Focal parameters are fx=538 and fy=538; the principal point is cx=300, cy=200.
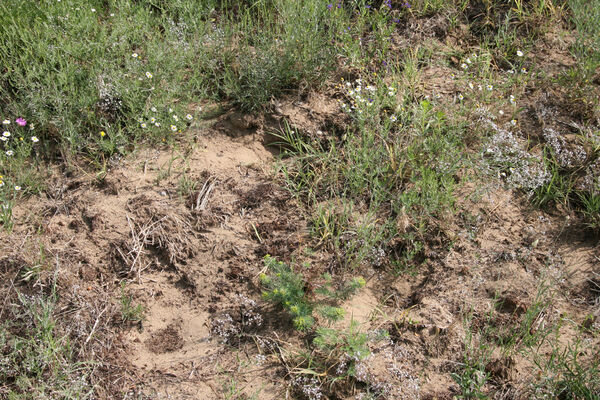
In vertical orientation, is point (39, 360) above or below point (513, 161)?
below

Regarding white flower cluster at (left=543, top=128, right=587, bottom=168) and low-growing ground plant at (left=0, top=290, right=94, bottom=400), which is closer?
low-growing ground plant at (left=0, top=290, right=94, bottom=400)

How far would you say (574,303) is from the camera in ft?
10.7

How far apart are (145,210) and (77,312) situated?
2.64ft

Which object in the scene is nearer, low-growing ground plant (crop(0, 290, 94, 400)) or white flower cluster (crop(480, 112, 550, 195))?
low-growing ground plant (crop(0, 290, 94, 400))

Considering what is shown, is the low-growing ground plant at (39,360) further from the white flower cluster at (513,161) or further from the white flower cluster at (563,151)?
the white flower cluster at (563,151)

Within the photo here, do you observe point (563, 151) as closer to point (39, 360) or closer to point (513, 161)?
point (513, 161)

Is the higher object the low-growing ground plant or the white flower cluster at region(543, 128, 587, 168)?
the white flower cluster at region(543, 128, 587, 168)

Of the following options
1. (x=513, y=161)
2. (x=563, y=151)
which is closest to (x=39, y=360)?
(x=513, y=161)

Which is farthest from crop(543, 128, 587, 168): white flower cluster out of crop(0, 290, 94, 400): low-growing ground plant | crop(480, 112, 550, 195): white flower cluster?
crop(0, 290, 94, 400): low-growing ground plant

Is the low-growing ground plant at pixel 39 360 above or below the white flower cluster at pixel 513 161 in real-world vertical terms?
below

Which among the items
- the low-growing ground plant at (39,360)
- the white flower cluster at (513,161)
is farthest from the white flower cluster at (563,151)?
the low-growing ground plant at (39,360)

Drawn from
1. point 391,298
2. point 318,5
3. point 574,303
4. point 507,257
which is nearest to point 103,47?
point 318,5

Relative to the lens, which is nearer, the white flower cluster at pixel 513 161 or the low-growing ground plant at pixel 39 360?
the low-growing ground plant at pixel 39 360

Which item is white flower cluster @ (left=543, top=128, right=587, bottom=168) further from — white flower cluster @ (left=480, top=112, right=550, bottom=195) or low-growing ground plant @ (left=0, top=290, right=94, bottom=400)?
low-growing ground plant @ (left=0, top=290, right=94, bottom=400)
